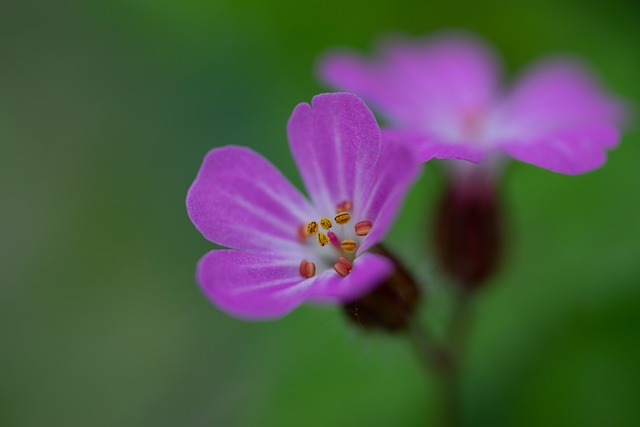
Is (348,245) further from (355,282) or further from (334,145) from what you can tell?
(355,282)

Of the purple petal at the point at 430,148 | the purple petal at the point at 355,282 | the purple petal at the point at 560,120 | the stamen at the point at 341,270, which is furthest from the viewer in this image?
the purple petal at the point at 560,120

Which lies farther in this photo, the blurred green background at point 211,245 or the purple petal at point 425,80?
the blurred green background at point 211,245

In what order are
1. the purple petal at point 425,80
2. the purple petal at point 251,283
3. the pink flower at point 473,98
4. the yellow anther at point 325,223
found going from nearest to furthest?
the purple petal at point 251,283, the yellow anther at point 325,223, the pink flower at point 473,98, the purple petal at point 425,80

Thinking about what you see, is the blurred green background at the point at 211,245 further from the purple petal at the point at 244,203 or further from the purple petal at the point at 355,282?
the purple petal at the point at 355,282

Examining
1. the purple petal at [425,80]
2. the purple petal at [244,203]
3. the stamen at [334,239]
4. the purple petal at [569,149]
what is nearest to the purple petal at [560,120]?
the purple petal at [569,149]

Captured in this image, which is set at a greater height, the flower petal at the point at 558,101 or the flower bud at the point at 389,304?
the flower petal at the point at 558,101

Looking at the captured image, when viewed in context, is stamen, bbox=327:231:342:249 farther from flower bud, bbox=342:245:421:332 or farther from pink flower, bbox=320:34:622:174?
pink flower, bbox=320:34:622:174

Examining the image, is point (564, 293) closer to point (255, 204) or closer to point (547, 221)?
point (547, 221)

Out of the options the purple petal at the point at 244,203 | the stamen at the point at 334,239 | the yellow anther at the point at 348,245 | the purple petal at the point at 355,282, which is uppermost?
the purple petal at the point at 244,203
